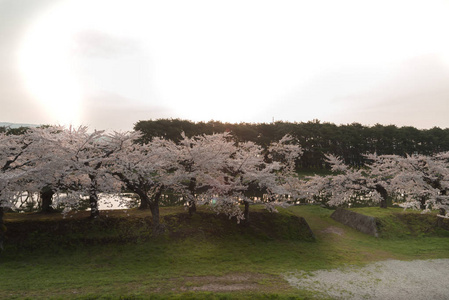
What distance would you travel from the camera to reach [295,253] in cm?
2041

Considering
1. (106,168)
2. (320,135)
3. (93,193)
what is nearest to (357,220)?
(106,168)

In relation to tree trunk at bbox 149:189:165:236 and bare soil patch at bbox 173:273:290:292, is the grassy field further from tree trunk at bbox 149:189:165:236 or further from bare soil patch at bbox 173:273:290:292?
tree trunk at bbox 149:189:165:236

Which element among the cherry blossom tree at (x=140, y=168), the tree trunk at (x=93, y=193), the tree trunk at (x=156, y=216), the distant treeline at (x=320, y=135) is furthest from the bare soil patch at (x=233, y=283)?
the distant treeline at (x=320, y=135)

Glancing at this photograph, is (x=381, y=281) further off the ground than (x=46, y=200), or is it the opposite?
(x=46, y=200)

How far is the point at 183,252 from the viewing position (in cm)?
1883

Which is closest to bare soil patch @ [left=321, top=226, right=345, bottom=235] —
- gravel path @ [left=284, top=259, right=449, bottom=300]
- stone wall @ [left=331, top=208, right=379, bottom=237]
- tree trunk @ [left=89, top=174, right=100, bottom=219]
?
stone wall @ [left=331, top=208, right=379, bottom=237]

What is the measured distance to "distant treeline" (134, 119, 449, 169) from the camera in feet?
239

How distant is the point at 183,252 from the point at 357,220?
20.9 meters

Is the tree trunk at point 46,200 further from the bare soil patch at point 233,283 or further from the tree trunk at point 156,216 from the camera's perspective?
the bare soil patch at point 233,283

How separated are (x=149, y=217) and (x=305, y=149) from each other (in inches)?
2313

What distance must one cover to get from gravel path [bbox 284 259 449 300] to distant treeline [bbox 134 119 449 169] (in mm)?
52067

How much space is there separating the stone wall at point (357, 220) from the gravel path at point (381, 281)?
7737 millimetres

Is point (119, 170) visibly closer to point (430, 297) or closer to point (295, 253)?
point (295, 253)

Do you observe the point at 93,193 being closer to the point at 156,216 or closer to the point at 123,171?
the point at 123,171
